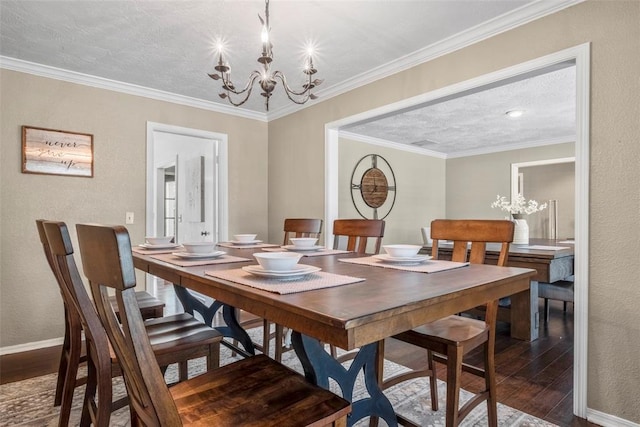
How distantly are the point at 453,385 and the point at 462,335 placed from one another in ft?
0.66

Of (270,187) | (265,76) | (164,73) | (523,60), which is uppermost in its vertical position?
(164,73)

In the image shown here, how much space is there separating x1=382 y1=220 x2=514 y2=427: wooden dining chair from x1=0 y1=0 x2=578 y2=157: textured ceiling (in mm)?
1339

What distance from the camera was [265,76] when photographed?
5.94 ft

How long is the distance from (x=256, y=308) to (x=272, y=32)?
2.04m

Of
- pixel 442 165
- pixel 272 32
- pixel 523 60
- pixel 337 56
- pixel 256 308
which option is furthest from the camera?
pixel 442 165

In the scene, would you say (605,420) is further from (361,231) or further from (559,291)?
(559,291)

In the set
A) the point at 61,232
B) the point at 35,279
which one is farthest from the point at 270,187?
the point at 61,232

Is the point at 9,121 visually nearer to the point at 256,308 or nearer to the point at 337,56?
the point at 337,56

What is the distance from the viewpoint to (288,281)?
112 centimetres

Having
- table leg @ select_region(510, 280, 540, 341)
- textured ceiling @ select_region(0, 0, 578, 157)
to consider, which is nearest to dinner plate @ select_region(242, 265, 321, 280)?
textured ceiling @ select_region(0, 0, 578, 157)

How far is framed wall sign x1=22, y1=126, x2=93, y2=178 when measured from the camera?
2848 millimetres

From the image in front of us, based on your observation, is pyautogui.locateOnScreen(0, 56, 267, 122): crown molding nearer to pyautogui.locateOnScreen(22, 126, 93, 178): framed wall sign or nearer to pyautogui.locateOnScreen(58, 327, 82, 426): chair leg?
pyautogui.locateOnScreen(22, 126, 93, 178): framed wall sign

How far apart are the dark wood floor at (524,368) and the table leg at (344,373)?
3.51 ft

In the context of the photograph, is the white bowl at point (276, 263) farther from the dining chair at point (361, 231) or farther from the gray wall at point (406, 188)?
the gray wall at point (406, 188)
